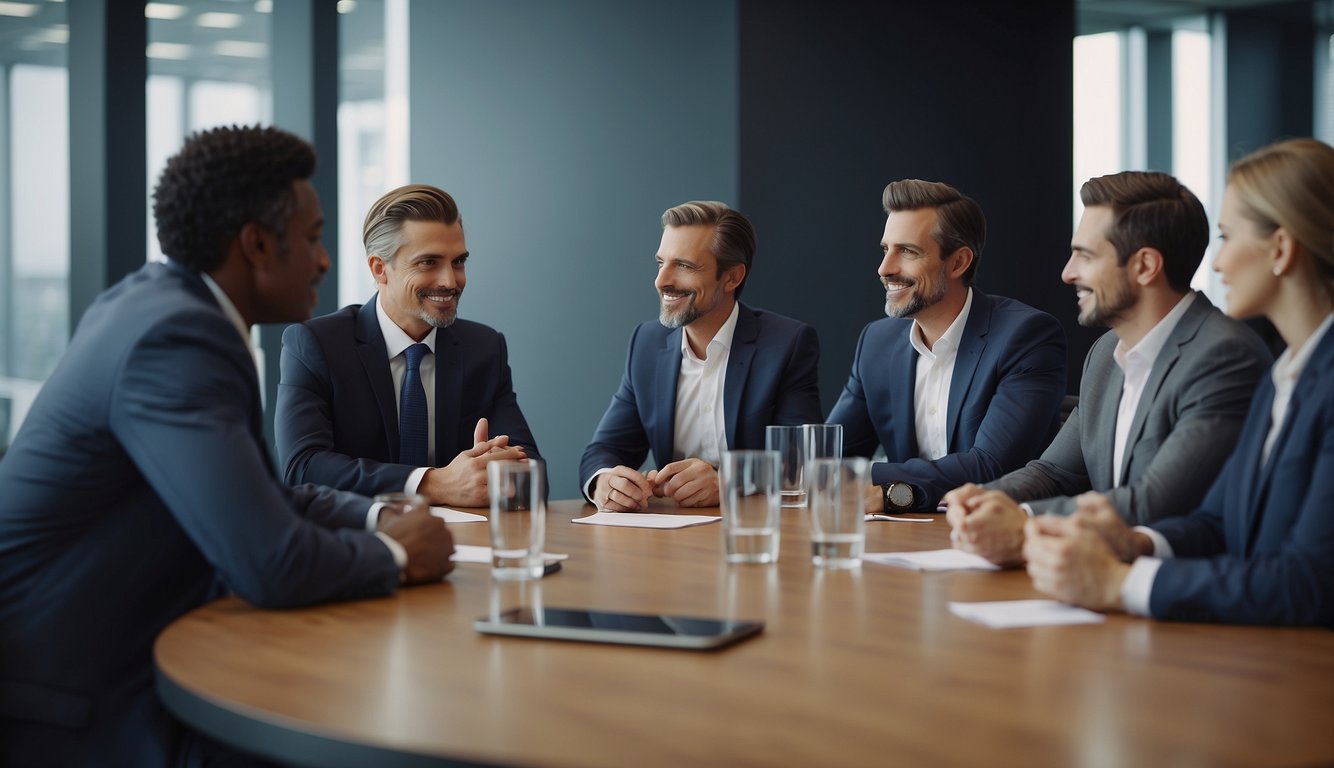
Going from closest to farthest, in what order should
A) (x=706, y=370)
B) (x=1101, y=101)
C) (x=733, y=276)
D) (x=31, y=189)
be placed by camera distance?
(x=706, y=370)
(x=733, y=276)
(x=1101, y=101)
(x=31, y=189)

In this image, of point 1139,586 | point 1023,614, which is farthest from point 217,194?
point 1139,586

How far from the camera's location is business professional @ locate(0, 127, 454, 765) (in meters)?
1.82

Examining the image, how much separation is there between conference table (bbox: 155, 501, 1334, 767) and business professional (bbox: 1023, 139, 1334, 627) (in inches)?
2.0

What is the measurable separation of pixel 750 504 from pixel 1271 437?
0.86 m

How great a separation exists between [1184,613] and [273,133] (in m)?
1.62

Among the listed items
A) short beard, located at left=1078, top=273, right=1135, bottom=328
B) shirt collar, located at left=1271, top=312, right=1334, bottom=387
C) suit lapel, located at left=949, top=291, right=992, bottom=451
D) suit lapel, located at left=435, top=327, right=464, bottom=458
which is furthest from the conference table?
suit lapel, located at left=949, top=291, right=992, bottom=451

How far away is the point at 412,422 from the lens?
3482 mm

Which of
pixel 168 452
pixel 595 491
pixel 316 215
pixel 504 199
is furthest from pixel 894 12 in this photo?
pixel 168 452

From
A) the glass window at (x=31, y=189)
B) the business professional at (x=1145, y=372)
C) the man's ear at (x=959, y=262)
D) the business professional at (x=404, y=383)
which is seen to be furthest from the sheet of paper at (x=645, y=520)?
the glass window at (x=31, y=189)

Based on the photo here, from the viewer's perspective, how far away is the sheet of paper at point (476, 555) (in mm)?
A: 2283

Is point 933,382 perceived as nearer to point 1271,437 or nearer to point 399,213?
point 399,213

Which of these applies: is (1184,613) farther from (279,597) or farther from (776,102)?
(776,102)

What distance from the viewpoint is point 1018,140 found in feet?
20.4

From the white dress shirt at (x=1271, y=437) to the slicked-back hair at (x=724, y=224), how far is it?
2.18m
